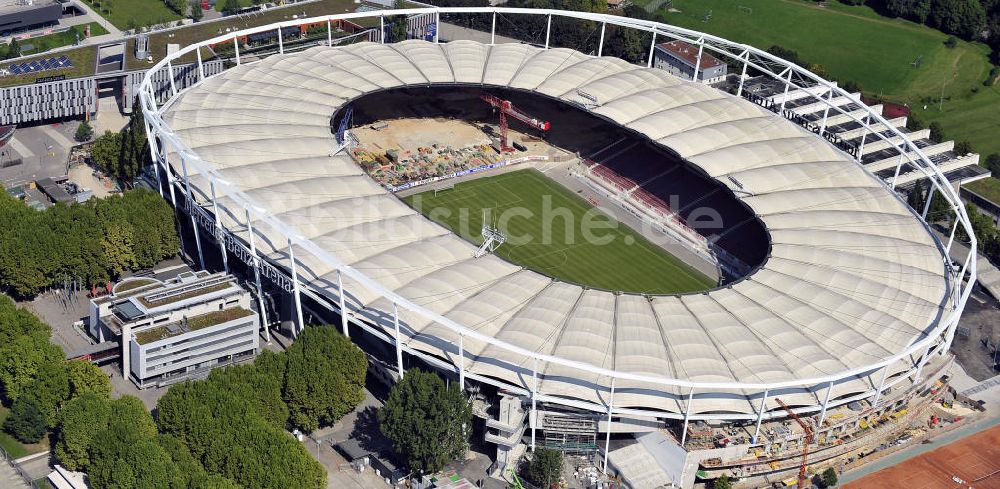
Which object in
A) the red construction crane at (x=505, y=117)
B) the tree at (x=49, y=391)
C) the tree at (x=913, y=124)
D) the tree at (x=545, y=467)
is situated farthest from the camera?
the tree at (x=913, y=124)

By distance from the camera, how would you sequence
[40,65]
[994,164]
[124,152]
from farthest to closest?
[40,65]
[994,164]
[124,152]

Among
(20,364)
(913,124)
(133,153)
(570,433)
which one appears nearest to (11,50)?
(133,153)

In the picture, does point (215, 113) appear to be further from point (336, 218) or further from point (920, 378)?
point (920, 378)

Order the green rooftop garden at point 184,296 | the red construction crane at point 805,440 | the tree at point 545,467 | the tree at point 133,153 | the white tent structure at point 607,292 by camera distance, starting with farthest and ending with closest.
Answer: the tree at point 133,153 → the green rooftop garden at point 184,296 → the white tent structure at point 607,292 → the red construction crane at point 805,440 → the tree at point 545,467

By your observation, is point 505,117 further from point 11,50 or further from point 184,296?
point 11,50

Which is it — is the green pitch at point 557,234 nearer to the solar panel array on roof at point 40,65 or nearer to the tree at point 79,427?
the tree at point 79,427

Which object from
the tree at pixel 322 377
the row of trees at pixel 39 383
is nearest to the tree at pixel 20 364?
the row of trees at pixel 39 383

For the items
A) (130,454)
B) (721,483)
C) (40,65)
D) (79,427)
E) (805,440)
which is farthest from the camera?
(40,65)

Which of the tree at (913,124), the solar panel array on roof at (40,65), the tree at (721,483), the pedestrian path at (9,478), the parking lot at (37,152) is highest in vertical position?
the solar panel array on roof at (40,65)
